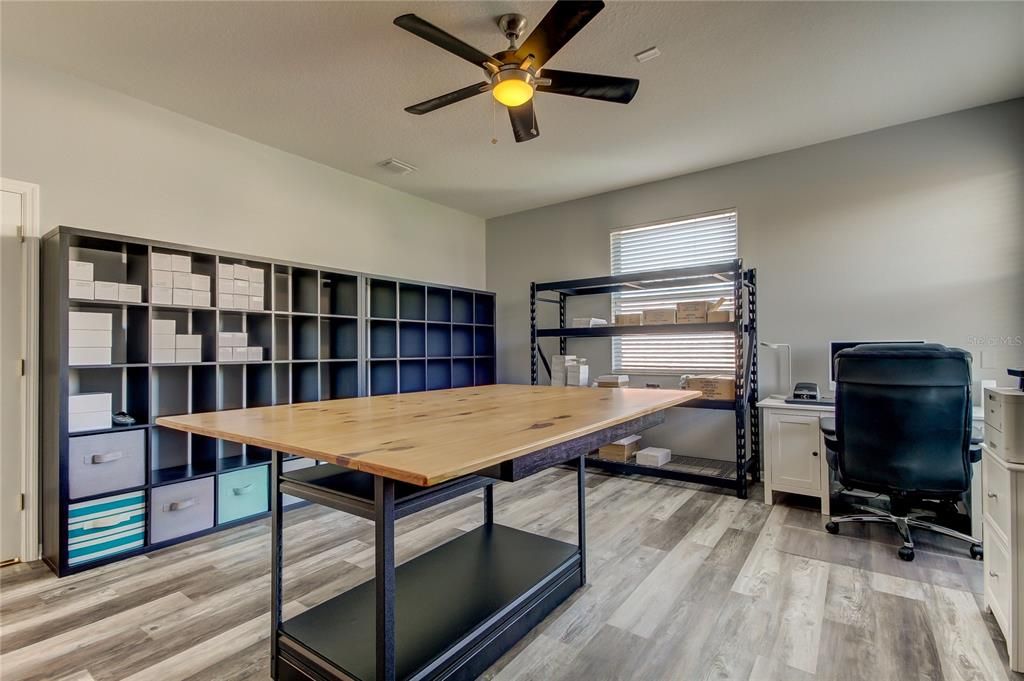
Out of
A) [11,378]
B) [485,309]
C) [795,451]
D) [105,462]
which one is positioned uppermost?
[485,309]

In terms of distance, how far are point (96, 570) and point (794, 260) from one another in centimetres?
511

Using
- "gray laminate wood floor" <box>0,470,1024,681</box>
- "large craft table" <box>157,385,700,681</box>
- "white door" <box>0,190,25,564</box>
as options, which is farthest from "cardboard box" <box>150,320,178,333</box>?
"large craft table" <box>157,385,700,681</box>

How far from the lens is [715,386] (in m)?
3.64

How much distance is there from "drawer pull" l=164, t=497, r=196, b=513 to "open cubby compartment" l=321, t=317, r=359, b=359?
1404mm

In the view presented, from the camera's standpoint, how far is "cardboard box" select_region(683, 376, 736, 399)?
11.8 ft

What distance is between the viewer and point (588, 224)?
16.0ft

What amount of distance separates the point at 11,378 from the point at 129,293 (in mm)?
757

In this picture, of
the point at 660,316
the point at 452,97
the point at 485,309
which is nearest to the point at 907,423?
the point at 660,316

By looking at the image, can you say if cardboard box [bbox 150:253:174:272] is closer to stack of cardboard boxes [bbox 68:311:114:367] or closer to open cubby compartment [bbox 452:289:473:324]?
stack of cardboard boxes [bbox 68:311:114:367]

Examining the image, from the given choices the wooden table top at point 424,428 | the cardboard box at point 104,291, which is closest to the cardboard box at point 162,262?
the cardboard box at point 104,291

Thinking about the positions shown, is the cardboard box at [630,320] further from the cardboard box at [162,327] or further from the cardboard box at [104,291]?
the cardboard box at [104,291]

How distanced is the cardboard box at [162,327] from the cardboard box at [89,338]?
7.9 inches

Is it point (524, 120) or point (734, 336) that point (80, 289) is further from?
point (734, 336)

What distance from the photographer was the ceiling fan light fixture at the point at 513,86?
199 centimetres
